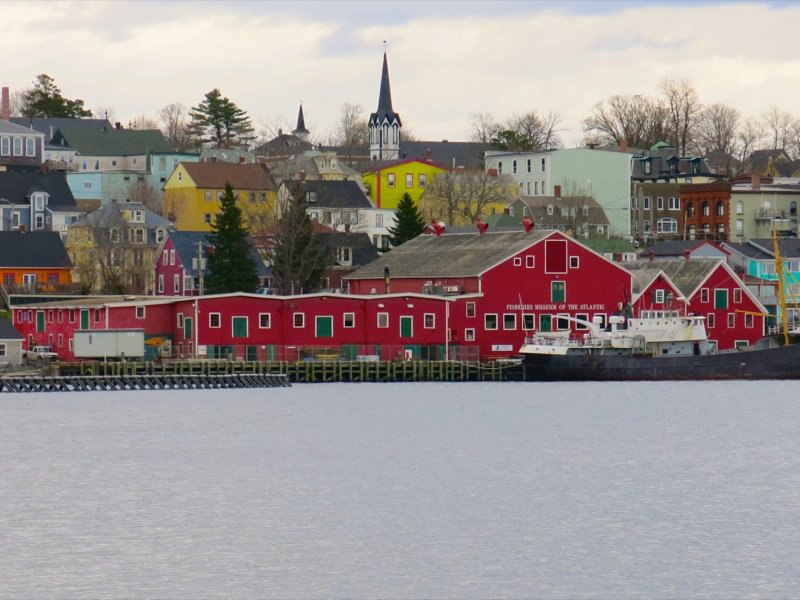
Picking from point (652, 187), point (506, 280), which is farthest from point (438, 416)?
point (652, 187)

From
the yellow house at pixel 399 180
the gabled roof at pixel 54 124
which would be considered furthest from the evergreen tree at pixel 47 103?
the yellow house at pixel 399 180

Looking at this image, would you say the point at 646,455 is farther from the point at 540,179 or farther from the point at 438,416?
the point at 540,179

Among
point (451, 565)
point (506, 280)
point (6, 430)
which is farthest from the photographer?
point (506, 280)

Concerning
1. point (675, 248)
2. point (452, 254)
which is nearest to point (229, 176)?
point (675, 248)

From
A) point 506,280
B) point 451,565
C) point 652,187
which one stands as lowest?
point 451,565

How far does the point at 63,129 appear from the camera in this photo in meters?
157

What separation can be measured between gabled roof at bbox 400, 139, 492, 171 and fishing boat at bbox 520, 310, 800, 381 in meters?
87.2

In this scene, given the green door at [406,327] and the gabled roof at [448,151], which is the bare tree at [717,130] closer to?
the gabled roof at [448,151]

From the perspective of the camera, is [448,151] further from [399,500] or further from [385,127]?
[399,500]

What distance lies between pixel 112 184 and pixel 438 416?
85.5 metres

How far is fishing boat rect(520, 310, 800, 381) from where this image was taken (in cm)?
8225

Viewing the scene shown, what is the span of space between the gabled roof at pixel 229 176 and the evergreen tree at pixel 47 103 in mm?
47682

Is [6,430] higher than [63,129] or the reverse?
the reverse

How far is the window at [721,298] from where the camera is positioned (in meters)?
92.0
